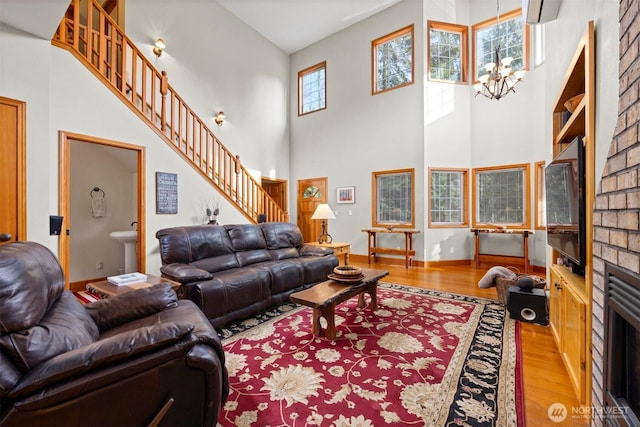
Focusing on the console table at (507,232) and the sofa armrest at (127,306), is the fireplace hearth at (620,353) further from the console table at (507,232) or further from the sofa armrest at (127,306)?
the console table at (507,232)

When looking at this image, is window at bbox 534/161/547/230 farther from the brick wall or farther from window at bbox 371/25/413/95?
the brick wall

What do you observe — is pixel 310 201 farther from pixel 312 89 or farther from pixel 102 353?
pixel 102 353

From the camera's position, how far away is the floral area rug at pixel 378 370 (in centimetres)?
156

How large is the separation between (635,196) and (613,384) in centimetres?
83

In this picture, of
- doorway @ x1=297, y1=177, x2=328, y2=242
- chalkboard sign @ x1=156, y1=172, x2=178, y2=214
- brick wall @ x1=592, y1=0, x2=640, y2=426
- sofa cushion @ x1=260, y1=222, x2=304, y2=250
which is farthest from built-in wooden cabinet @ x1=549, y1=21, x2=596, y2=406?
doorway @ x1=297, y1=177, x2=328, y2=242

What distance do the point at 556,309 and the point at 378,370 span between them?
1.59 m

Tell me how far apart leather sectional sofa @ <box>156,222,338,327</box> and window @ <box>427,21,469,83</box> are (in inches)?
178

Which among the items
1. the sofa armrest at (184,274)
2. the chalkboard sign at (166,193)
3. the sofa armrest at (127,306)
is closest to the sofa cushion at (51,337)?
the sofa armrest at (127,306)

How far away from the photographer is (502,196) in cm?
557

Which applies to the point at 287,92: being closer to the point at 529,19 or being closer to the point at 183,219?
the point at 183,219

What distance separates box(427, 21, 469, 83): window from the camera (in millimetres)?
5812

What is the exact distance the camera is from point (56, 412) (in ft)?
3.21

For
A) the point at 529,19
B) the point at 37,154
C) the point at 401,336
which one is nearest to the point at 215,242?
the point at 37,154

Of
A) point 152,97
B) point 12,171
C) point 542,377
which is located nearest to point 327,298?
point 542,377
